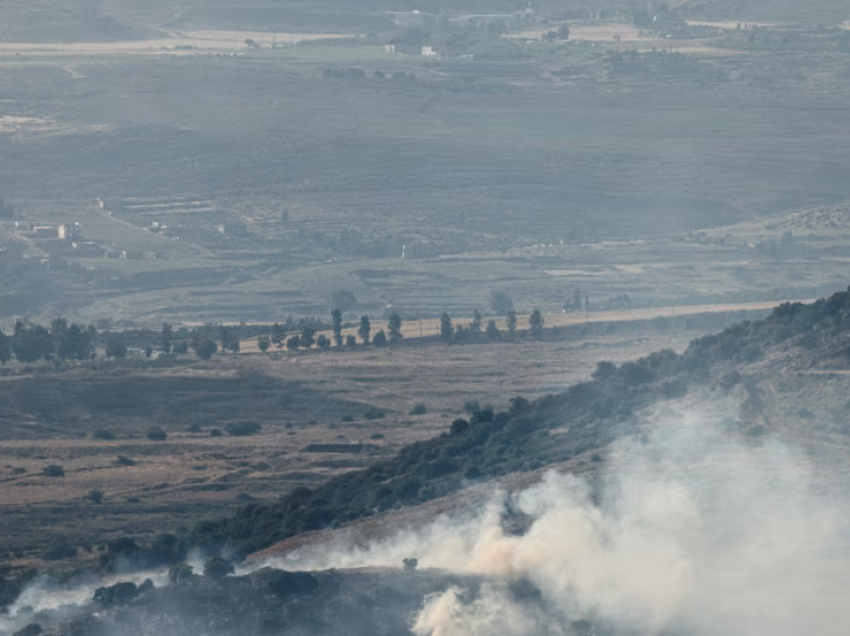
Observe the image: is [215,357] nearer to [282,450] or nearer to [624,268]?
[282,450]

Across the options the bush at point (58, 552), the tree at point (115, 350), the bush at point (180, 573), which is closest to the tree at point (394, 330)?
the tree at point (115, 350)

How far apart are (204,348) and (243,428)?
57.1ft

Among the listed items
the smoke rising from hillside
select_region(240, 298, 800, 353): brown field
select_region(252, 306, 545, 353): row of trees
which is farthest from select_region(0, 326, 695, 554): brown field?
the smoke rising from hillside

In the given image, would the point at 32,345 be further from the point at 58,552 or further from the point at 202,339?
the point at 58,552

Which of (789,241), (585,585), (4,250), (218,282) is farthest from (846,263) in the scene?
(585,585)

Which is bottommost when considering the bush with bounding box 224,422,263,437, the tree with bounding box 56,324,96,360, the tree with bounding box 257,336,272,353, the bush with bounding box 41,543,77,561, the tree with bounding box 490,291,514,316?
the bush with bounding box 224,422,263,437

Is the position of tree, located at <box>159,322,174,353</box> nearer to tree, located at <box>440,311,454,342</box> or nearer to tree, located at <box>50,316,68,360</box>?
tree, located at <box>50,316,68,360</box>

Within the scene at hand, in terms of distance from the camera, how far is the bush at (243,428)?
8562cm

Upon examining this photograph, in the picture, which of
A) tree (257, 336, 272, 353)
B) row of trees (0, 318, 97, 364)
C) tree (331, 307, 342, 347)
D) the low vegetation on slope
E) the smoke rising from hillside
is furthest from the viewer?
tree (331, 307, 342, 347)

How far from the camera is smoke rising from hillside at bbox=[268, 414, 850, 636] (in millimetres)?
43688

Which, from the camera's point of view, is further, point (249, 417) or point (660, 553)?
point (249, 417)

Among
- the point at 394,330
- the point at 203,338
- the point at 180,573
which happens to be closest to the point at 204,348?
the point at 203,338

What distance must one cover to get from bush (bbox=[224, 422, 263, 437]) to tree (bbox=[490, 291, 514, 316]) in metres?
46.3

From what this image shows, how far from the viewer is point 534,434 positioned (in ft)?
216
